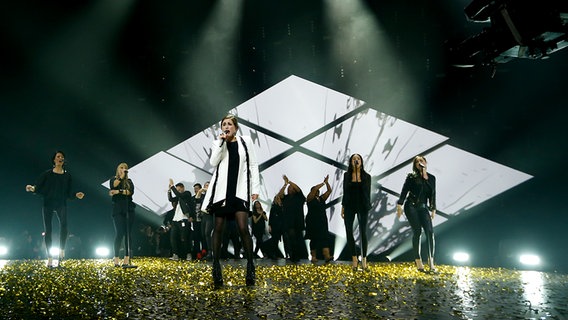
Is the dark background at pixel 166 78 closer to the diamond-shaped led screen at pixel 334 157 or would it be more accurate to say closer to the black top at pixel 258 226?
the diamond-shaped led screen at pixel 334 157

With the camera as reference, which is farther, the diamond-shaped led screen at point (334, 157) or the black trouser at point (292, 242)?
the diamond-shaped led screen at point (334, 157)

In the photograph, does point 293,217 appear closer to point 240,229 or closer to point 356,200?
point 356,200

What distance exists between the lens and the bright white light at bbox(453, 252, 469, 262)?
8.49 m

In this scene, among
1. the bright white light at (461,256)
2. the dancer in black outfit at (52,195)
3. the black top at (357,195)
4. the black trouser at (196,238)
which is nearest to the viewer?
the black top at (357,195)

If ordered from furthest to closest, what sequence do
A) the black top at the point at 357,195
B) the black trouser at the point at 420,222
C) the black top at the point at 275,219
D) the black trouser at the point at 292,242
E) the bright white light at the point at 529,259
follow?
the black top at the point at 275,219, the black trouser at the point at 292,242, the bright white light at the point at 529,259, the black top at the point at 357,195, the black trouser at the point at 420,222

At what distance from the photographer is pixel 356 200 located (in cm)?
613

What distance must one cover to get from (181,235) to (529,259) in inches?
260

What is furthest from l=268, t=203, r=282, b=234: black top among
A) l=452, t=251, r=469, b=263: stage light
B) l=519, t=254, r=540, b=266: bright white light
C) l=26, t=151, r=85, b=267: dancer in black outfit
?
l=519, t=254, r=540, b=266: bright white light

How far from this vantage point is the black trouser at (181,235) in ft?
30.1

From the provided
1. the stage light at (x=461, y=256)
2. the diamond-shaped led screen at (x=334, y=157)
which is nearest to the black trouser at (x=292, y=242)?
the diamond-shaped led screen at (x=334, y=157)

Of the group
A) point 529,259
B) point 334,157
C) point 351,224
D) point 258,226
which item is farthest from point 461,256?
point 258,226

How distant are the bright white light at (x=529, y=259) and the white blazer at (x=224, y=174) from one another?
617 centimetres

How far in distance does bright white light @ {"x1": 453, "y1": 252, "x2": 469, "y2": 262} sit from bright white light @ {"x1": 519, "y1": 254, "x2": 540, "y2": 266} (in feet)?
2.99

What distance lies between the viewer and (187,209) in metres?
8.95
